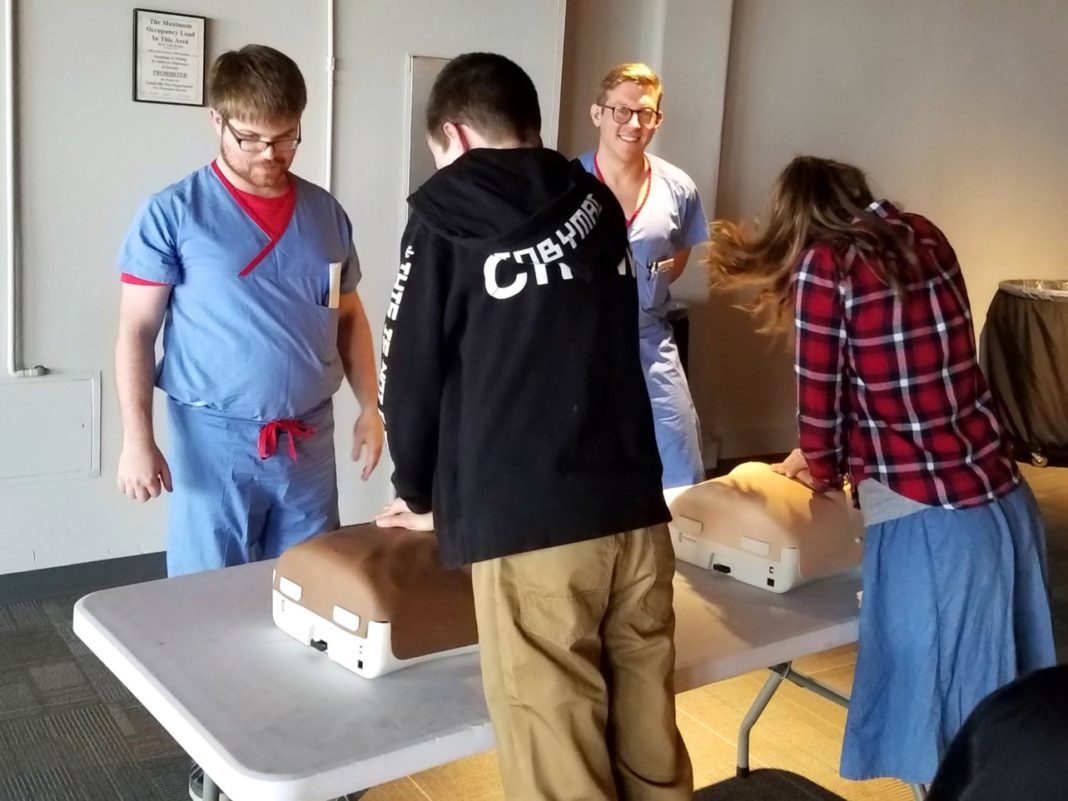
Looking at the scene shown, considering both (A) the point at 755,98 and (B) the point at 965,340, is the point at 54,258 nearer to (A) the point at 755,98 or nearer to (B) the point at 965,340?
(B) the point at 965,340

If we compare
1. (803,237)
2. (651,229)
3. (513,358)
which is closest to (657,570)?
(513,358)

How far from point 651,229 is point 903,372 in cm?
137

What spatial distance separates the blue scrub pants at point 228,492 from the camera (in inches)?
75.7

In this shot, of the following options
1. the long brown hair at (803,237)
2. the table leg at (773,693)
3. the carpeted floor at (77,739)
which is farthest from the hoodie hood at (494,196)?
the carpeted floor at (77,739)

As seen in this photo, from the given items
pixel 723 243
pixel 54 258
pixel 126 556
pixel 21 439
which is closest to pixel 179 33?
pixel 54 258

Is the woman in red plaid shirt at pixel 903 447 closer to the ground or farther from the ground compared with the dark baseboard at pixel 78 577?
farther from the ground

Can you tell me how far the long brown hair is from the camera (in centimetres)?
161

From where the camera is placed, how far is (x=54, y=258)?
2973mm

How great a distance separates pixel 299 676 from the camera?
136 centimetres

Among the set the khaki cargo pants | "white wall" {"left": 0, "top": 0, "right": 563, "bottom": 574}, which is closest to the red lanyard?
"white wall" {"left": 0, "top": 0, "right": 563, "bottom": 574}

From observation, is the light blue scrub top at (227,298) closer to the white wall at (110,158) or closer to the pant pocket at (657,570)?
the pant pocket at (657,570)

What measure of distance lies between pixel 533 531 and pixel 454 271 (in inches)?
11.9

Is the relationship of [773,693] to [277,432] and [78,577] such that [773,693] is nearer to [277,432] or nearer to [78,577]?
[277,432]

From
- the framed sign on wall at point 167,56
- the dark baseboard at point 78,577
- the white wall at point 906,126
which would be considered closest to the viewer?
the framed sign on wall at point 167,56
